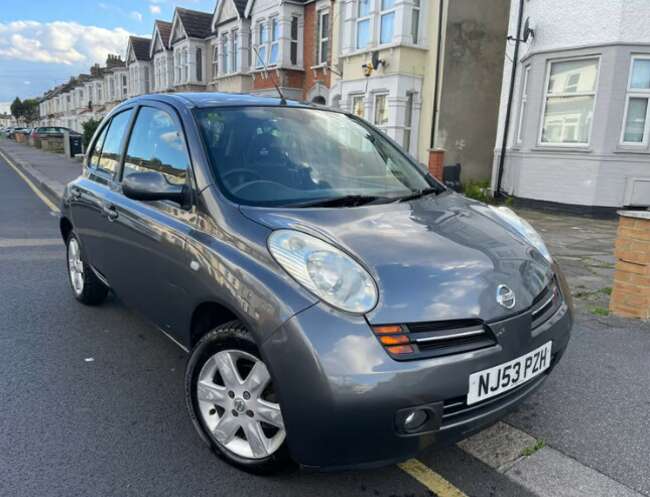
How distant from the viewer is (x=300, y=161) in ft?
10.1

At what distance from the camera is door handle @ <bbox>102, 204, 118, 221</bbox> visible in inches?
139

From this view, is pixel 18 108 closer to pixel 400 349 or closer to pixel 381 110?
pixel 381 110

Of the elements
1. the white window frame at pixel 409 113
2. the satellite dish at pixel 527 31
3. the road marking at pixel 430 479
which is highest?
the satellite dish at pixel 527 31

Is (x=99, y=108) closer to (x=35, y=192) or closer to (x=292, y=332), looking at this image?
(x=35, y=192)

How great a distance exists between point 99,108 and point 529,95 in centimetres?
5242

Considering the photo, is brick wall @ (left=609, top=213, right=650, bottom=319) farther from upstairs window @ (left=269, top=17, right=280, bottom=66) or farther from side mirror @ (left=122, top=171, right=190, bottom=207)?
upstairs window @ (left=269, top=17, right=280, bottom=66)

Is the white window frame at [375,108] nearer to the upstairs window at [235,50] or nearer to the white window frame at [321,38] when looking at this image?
the white window frame at [321,38]

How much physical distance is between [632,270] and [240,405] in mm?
3580

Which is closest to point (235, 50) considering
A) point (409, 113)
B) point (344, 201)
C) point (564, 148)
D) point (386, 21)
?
point (386, 21)

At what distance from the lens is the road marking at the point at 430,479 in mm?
2312

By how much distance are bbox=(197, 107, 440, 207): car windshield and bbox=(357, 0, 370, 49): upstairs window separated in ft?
43.4

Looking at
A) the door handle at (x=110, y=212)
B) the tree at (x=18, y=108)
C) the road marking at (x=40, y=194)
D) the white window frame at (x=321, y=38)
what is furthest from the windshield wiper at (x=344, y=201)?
the tree at (x=18, y=108)

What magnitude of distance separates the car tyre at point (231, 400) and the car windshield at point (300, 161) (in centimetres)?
70

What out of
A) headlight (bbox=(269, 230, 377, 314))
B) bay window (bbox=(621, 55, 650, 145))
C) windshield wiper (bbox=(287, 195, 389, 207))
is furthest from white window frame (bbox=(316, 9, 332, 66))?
headlight (bbox=(269, 230, 377, 314))
